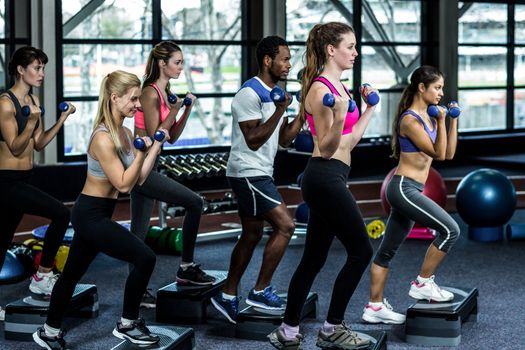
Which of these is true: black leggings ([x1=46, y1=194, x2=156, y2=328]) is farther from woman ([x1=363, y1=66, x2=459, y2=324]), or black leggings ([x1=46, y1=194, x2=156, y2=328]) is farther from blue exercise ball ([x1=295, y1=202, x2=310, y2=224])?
blue exercise ball ([x1=295, y1=202, x2=310, y2=224])

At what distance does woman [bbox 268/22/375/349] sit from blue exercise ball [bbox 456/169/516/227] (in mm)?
3396

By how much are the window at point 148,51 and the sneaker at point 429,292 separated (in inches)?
178

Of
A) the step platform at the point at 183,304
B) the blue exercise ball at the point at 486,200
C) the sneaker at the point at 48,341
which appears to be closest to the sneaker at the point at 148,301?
the step platform at the point at 183,304

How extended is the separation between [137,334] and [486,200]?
148 inches

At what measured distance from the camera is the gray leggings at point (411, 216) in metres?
4.45

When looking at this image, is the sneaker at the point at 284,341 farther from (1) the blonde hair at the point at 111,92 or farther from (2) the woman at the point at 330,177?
(1) the blonde hair at the point at 111,92

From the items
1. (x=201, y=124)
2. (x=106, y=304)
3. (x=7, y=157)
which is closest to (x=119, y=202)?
(x=201, y=124)

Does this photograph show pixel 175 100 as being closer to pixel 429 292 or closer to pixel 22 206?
pixel 22 206

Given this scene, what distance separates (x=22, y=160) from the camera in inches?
186

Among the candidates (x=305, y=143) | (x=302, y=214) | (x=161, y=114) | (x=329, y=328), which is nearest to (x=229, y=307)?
(x=329, y=328)

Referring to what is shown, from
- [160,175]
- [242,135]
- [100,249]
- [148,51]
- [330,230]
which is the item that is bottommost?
[100,249]

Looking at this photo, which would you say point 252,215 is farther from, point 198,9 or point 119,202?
point 198,9

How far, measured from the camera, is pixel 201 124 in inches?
368

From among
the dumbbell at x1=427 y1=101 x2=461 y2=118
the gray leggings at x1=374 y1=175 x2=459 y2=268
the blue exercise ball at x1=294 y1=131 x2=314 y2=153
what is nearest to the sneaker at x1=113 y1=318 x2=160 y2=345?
the gray leggings at x1=374 y1=175 x2=459 y2=268
